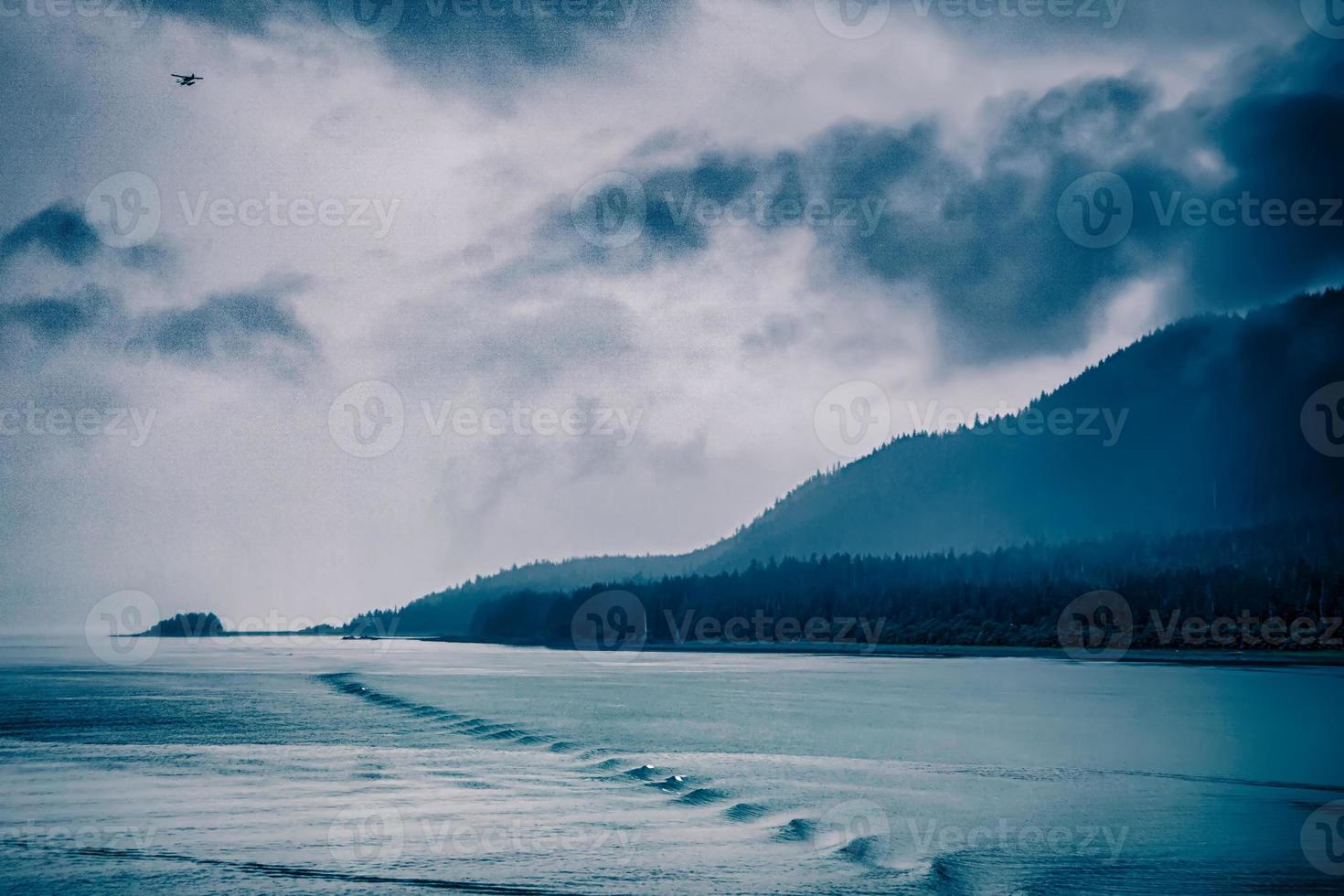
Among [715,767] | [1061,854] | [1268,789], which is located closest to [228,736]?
[715,767]

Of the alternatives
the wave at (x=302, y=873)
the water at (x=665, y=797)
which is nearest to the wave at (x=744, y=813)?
the water at (x=665, y=797)

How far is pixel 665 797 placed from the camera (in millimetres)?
30703

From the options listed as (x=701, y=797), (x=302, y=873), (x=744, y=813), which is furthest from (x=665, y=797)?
(x=302, y=873)

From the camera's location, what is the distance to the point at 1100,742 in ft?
155

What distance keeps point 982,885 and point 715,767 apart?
16968mm

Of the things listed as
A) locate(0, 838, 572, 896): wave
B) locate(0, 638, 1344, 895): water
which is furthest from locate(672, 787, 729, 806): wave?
locate(0, 838, 572, 896): wave

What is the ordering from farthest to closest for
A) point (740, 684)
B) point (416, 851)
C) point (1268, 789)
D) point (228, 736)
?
point (740, 684) → point (228, 736) → point (1268, 789) → point (416, 851)

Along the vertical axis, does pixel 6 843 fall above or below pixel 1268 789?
above

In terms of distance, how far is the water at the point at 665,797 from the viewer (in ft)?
70.2

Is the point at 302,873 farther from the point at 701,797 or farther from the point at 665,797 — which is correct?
the point at 701,797

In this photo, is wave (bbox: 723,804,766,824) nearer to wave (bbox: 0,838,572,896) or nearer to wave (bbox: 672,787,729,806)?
wave (bbox: 672,787,729,806)

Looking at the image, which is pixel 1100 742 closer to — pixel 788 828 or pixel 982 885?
pixel 788 828

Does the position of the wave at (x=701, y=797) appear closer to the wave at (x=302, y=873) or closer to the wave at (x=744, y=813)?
the wave at (x=744, y=813)

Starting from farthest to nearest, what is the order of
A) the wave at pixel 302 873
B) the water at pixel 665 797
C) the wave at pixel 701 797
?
the wave at pixel 701 797, the water at pixel 665 797, the wave at pixel 302 873
